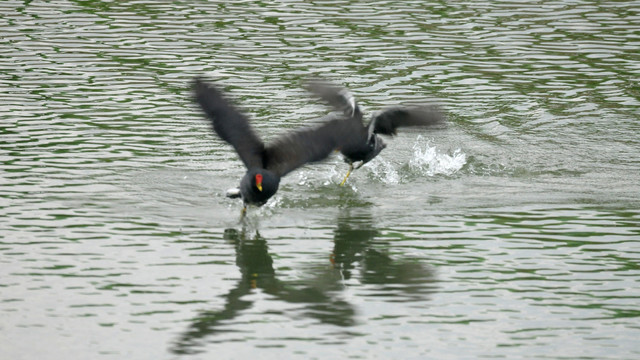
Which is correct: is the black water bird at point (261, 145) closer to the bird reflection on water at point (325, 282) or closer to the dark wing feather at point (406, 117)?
the bird reflection on water at point (325, 282)

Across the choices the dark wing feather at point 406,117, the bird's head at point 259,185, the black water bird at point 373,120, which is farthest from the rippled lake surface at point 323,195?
the dark wing feather at point 406,117

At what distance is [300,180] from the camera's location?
1341cm

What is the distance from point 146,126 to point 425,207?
15.1 ft

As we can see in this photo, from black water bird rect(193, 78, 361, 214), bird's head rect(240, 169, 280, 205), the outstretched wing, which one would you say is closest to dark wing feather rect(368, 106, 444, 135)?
the outstretched wing

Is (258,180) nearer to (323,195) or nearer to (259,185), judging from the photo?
(259,185)

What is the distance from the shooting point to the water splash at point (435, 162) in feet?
45.1

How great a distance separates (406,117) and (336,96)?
1144 mm

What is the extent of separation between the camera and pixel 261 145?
11273 millimetres

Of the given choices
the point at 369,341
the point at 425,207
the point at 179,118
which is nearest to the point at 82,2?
the point at 179,118

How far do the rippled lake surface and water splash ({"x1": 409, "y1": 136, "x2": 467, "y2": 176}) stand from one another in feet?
0.14

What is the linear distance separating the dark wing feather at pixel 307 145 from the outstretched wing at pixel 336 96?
2153mm

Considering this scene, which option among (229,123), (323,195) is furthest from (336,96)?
(229,123)

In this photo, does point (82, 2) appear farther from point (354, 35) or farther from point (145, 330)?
point (145, 330)

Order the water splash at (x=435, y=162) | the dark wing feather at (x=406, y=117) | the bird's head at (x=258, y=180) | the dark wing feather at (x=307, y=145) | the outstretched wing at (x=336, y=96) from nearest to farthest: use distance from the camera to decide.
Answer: the bird's head at (x=258, y=180)
the dark wing feather at (x=307, y=145)
the dark wing feather at (x=406, y=117)
the outstretched wing at (x=336, y=96)
the water splash at (x=435, y=162)
